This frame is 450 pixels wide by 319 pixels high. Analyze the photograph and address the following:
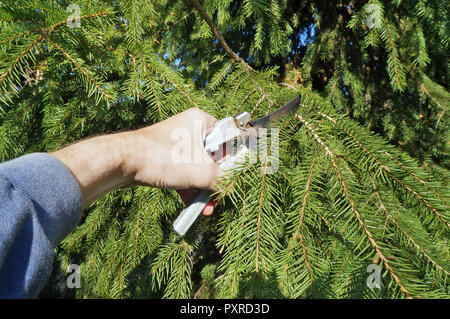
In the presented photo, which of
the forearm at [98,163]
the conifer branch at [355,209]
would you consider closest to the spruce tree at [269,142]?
the conifer branch at [355,209]

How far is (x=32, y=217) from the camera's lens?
1.32 ft

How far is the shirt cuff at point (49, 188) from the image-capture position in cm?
42

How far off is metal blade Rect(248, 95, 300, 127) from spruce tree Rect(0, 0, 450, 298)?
0.02 m

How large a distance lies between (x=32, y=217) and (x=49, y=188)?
59 mm

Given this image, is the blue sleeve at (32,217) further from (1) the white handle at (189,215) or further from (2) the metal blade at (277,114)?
(2) the metal blade at (277,114)

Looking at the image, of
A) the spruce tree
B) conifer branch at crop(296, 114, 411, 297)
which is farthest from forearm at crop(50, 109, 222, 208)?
conifer branch at crop(296, 114, 411, 297)

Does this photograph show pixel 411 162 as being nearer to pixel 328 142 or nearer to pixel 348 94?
pixel 328 142

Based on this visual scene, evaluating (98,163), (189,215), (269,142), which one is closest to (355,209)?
(269,142)

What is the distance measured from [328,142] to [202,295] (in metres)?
0.97

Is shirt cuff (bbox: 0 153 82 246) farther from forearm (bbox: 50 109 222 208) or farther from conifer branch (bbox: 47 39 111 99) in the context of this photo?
conifer branch (bbox: 47 39 111 99)

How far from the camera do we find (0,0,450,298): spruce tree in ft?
1.70

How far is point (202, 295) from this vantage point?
122 centimetres

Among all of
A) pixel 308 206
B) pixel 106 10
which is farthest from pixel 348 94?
pixel 106 10

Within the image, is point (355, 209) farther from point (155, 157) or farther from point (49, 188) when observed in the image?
point (49, 188)
